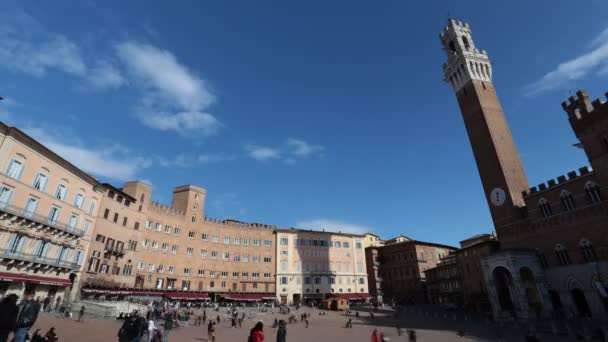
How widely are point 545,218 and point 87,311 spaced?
50244 mm

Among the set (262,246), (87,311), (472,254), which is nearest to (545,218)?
(472,254)

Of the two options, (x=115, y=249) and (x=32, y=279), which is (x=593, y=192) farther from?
(x=115, y=249)

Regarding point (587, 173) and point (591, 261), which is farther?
point (587, 173)

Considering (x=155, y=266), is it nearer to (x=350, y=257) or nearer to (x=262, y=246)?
(x=262, y=246)

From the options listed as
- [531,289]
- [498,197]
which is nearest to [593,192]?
[498,197]

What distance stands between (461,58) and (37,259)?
64.2 metres

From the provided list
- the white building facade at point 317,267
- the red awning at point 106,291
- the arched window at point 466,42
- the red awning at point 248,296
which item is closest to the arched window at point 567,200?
the arched window at point 466,42

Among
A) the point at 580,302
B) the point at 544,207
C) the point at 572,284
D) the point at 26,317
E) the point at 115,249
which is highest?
the point at 544,207

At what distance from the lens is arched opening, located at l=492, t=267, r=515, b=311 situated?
36.5 metres

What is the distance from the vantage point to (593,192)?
32.4m

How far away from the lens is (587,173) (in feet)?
109

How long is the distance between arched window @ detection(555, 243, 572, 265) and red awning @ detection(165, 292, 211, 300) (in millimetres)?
48657

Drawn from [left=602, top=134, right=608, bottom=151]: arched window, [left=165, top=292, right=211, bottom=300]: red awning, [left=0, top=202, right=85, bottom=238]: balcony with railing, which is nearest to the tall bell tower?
[left=602, top=134, right=608, bottom=151]: arched window

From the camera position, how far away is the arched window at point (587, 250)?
3134 cm
